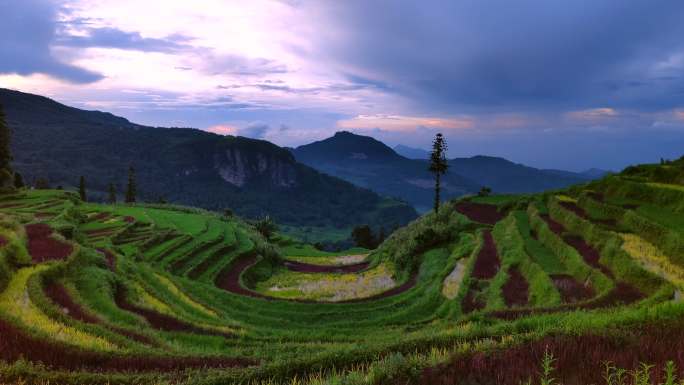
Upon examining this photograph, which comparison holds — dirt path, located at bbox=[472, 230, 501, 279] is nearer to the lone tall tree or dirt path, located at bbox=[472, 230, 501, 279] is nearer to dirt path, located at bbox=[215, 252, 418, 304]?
dirt path, located at bbox=[215, 252, 418, 304]

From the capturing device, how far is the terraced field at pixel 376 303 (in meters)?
7.73

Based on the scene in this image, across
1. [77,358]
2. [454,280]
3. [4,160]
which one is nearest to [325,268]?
[454,280]

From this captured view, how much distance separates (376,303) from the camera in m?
31.3

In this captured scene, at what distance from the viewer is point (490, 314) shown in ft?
54.5

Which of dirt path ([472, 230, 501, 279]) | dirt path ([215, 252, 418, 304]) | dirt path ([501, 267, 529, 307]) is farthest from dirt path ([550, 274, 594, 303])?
dirt path ([215, 252, 418, 304])

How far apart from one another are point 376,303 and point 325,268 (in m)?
31.1

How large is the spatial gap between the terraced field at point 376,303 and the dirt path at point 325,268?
12.9ft

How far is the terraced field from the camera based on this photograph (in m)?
7.73

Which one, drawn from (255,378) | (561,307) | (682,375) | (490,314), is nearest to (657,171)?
(561,307)

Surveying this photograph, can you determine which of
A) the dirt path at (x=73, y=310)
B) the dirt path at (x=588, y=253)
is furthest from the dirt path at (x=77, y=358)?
the dirt path at (x=588, y=253)

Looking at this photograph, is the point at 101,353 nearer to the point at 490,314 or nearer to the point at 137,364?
the point at 137,364

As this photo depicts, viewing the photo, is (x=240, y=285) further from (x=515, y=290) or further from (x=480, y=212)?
(x=480, y=212)

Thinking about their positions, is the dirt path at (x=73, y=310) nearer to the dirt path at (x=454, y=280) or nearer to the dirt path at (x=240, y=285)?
the dirt path at (x=240, y=285)

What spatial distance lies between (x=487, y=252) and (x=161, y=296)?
26863 millimetres
